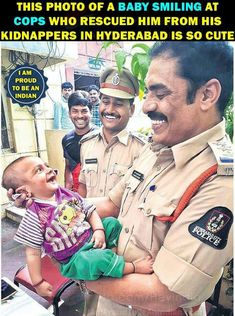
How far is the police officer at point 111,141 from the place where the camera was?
2.98ft

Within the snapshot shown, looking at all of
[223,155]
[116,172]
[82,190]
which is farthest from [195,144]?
[82,190]

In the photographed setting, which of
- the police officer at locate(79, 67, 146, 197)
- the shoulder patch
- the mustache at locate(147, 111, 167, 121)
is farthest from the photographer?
the police officer at locate(79, 67, 146, 197)

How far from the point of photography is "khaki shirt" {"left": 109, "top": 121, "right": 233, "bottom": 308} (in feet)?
2.34

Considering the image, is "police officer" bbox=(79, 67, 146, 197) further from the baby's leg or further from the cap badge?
the baby's leg

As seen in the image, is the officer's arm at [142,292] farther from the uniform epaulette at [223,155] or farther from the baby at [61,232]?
the uniform epaulette at [223,155]

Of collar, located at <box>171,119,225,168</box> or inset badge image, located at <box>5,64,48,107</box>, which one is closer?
collar, located at <box>171,119,225,168</box>

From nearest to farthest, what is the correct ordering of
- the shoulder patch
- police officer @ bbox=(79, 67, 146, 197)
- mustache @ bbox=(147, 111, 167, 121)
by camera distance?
the shoulder patch, mustache @ bbox=(147, 111, 167, 121), police officer @ bbox=(79, 67, 146, 197)

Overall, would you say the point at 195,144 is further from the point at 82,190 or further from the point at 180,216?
the point at 82,190

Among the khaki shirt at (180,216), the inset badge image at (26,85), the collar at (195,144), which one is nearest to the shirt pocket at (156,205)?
the khaki shirt at (180,216)

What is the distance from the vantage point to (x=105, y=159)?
980 mm

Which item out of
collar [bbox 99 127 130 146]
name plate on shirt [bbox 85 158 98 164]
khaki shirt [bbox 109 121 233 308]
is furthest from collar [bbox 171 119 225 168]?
name plate on shirt [bbox 85 158 98 164]

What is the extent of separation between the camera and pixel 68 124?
3.18 feet

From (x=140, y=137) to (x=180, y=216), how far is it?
0.29 meters

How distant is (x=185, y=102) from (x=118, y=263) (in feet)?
1.53
